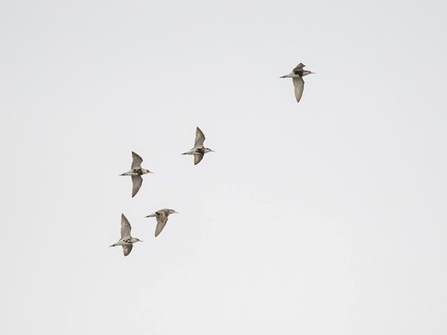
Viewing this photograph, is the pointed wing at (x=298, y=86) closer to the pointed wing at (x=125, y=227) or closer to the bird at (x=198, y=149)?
the bird at (x=198, y=149)

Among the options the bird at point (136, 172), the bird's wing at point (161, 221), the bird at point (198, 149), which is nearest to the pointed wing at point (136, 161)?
the bird at point (136, 172)

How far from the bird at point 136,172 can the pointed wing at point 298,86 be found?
562 inches

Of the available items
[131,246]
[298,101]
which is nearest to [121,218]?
[131,246]

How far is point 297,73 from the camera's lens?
174625mm

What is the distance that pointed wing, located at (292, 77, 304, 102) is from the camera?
6875 inches

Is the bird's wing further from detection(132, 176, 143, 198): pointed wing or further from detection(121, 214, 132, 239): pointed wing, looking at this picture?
detection(121, 214, 132, 239): pointed wing

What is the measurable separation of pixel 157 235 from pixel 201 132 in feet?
30.2

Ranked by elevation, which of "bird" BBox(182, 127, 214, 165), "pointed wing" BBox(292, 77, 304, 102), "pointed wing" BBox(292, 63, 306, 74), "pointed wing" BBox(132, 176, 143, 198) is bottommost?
"pointed wing" BBox(132, 176, 143, 198)

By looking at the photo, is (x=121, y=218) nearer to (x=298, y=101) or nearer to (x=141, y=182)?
(x=141, y=182)

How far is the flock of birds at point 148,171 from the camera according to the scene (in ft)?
573

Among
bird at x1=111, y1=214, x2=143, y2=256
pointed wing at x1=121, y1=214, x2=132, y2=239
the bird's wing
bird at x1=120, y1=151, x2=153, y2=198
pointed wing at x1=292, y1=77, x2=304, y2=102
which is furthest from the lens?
pointed wing at x1=121, y1=214, x2=132, y2=239

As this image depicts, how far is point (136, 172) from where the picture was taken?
7032 inches

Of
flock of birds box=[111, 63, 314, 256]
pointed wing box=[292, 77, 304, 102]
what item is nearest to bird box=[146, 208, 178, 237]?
flock of birds box=[111, 63, 314, 256]

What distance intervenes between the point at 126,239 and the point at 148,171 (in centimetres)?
588
